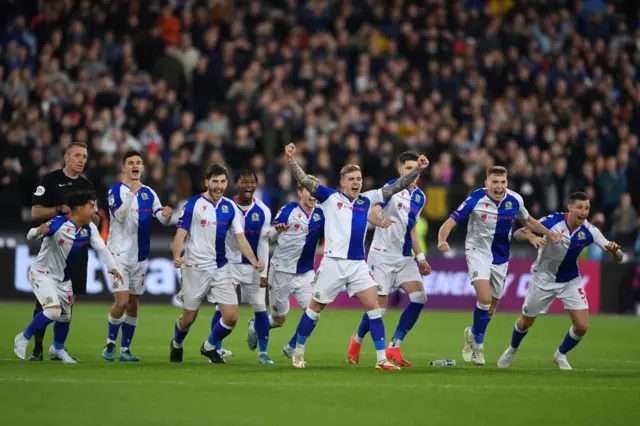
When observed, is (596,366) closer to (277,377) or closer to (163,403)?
(277,377)

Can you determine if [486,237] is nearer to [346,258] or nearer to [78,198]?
[346,258]

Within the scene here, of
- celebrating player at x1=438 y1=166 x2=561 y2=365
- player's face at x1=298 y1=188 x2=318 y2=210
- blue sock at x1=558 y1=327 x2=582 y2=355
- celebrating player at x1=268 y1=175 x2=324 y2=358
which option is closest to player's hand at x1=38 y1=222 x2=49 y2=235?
celebrating player at x1=268 y1=175 x2=324 y2=358

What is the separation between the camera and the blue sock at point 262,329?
13.1 m

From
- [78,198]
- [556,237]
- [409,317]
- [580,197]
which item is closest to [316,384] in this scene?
[409,317]

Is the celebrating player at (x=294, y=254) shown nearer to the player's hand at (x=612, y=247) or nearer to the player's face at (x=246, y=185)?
the player's face at (x=246, y=185)

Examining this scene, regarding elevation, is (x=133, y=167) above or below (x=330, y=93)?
below

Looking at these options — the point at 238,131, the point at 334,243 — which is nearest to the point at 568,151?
the point at 238,131

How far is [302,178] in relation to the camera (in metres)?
12.0

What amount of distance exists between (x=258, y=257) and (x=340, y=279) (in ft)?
Answer: 5.84

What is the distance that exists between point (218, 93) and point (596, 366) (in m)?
13.5

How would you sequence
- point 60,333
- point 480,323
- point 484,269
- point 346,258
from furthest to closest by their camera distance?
point 484,269
point 480,323
point 60,333
point 346,258

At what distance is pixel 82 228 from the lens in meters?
12.6

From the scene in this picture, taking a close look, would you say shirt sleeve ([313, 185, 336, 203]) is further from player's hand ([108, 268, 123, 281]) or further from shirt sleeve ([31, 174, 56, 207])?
shirt sleeve ([31, 174, 56, 207])

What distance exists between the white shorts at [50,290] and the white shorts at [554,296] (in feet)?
17.1
